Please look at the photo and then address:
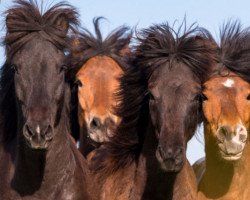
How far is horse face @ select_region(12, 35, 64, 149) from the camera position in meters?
5.95

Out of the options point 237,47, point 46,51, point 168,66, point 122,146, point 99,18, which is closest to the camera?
point 46,51

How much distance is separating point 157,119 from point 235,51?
1.75 meters

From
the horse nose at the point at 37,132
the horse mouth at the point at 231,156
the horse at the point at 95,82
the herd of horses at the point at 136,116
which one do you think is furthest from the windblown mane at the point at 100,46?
the horse nose at the point at 37,132

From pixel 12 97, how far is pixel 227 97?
212 centimetres

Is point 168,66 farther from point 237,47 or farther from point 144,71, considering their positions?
point 237,47

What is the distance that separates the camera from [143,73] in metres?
7.05

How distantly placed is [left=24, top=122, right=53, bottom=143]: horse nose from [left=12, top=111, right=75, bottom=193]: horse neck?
0.36 meters

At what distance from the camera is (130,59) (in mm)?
7359

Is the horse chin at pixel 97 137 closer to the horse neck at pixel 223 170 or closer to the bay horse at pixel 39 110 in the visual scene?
the horse neck at pixel 223 170

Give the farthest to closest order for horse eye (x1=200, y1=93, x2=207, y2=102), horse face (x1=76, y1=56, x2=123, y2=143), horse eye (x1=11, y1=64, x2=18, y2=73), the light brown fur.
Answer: horse face (x1=76, y1=56, x2=123, y2=143), the light brown fur, horse eye (x1=200, y1=93, x2=207, y2=102), horse eye (x1=11, y1=64, x2=18, y2=73)

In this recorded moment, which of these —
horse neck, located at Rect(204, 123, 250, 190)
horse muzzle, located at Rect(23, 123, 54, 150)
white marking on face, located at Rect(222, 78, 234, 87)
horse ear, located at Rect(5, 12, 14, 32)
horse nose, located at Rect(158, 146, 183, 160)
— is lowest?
horse neck, located at Rect(204, 123, 250, 190)

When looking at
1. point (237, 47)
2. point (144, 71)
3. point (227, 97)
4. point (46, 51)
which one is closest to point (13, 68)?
point (46, 51)

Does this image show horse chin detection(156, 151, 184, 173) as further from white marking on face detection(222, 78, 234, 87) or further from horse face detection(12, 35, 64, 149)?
white marking on face detection(222, 78, 234, 87)

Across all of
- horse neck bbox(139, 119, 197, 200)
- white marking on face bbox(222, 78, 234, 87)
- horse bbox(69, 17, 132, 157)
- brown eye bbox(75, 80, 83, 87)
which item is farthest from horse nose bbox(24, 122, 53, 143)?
brown eye bbox(75, 80, 83, 87)
